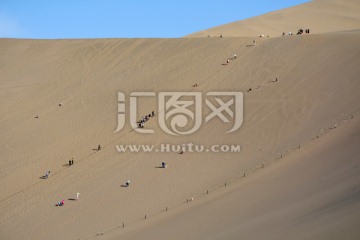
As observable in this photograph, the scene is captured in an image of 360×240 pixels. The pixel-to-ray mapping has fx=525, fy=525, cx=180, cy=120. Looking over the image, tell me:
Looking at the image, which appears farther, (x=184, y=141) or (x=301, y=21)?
(x=301, y=21)

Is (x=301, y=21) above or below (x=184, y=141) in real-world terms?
above

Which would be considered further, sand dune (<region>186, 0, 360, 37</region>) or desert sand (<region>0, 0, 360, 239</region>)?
sand dune (<region>186, 0, 360, 37</region>)

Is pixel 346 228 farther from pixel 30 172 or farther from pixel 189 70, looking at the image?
pixel 189 70

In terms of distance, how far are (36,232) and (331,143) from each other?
10.1m

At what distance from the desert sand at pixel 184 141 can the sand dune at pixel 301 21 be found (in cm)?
1316

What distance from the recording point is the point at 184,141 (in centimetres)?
2283

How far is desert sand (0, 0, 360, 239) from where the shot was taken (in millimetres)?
13633

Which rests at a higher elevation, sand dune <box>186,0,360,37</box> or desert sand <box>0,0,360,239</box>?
sand dune <box>186,0,360,37</box>

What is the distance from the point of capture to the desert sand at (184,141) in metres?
13.6

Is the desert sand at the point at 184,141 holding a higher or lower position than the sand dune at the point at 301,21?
lower

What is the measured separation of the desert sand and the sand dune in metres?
13.2

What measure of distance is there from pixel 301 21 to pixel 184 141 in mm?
33253

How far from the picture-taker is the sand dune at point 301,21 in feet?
156

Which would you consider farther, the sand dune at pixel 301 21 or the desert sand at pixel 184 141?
the sand dune at pixel 301 21
